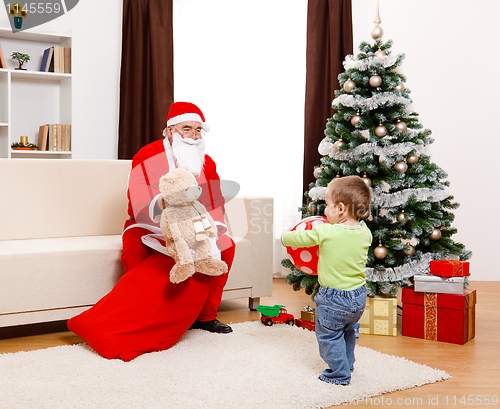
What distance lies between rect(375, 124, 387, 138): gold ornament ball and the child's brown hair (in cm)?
97

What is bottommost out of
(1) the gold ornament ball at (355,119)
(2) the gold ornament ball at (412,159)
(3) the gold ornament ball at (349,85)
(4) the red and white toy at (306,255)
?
(4) the red and white toy at (306,255)

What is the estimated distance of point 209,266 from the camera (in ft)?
9.03

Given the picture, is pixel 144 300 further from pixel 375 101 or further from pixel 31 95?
pixel 31 95

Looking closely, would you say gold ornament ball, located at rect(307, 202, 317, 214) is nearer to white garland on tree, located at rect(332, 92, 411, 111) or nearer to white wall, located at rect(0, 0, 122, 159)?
white garland on tree, located at rect(332, 92, 411, 111)

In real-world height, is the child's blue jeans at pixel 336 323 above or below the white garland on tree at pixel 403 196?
below

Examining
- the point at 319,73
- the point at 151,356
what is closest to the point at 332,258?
the point at 151,356

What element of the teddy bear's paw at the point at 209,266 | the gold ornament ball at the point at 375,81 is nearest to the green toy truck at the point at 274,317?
the teddy bear's paw at the point at 209,266

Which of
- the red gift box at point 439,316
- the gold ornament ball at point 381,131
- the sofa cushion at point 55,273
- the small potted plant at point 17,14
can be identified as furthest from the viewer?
the small potted plant at point 17,14

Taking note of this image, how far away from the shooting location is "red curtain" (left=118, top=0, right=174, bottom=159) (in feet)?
15.9

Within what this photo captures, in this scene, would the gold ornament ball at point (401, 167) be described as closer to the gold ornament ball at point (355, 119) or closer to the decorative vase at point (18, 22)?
the gold ornament ball at point (355, 119)

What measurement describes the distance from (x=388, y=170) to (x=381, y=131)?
206 mm

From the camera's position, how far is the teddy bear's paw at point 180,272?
2666 millimetres

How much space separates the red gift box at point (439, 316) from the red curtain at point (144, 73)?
8.33 ft

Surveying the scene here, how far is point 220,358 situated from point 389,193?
4.12 ft
